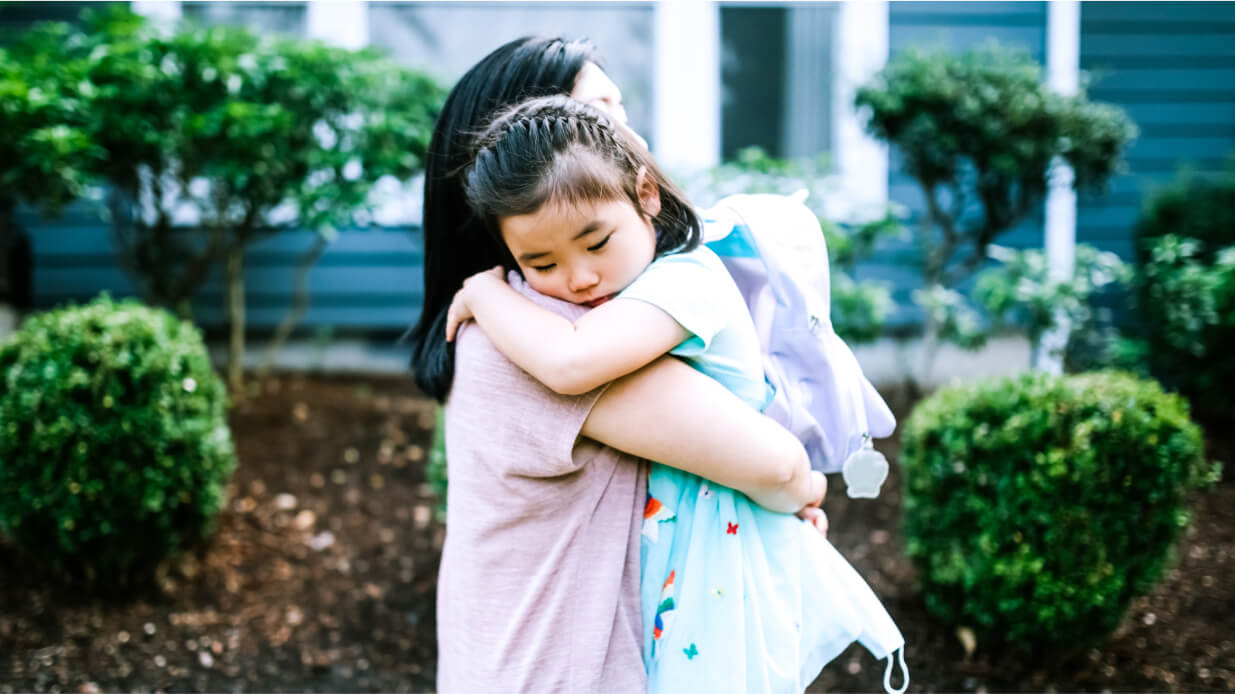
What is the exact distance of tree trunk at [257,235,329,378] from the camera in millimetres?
5537

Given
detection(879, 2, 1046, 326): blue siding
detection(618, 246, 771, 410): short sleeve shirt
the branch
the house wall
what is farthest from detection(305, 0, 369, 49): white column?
detection(618, 246, 771, 410): short sleeve shirt

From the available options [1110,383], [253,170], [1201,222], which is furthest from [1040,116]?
[253,170]

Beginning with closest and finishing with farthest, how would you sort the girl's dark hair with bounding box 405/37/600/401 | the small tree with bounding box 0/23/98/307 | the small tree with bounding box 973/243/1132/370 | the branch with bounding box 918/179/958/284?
the girl's dark hair with bounding box 405/37/600/401 < the small tree with bounding box 0/23/98/307 < the small tree with bounding box 973/243/1132/370 < the branch with bounding box 918/179/958/284

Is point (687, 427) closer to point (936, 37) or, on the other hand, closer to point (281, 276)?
point (281, 276)

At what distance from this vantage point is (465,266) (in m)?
1.75

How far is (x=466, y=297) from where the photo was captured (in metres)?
1.57

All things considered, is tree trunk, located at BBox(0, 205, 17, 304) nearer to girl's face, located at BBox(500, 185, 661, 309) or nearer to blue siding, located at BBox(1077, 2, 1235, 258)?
girl's face, located at BBox(500, 185, 661, 309)

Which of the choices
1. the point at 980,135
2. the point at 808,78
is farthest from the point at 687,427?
the point at 808,78

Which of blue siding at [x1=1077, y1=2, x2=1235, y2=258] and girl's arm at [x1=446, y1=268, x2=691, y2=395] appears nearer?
girl's arm at [x1=446, y1=268, x2=691, y2=395]

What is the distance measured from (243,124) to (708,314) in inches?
138

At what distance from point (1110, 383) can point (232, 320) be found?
441 centimetres

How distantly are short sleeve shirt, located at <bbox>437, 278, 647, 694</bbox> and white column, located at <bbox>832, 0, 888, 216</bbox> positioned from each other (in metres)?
4.81

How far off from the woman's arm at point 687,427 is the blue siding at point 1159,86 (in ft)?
18.9

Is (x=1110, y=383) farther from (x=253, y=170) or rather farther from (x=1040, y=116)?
(x=253, y=170)
